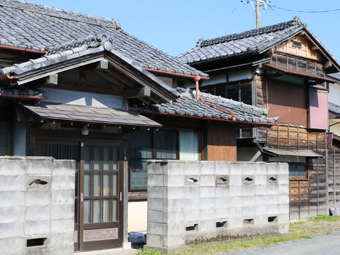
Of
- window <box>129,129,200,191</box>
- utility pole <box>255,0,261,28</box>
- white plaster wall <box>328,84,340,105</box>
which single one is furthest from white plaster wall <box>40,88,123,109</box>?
utility pole <box>255,0,261,28</box>

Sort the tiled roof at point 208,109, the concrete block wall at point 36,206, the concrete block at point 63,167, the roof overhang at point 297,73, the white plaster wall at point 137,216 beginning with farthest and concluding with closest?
the roof overhang at point 297,73 → the white plaster wall at point 137,216 → the tiled roof at point 208,109 → the concrete block at point 63,167 → the concrete block wall at point 36,206

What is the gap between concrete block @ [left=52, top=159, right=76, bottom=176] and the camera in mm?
9688

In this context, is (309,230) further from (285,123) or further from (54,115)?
(54,115)

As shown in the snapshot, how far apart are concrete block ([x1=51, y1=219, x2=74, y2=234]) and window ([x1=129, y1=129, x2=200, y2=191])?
446cm

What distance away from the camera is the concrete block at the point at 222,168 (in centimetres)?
1271

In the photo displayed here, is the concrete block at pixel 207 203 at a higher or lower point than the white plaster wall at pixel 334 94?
lower

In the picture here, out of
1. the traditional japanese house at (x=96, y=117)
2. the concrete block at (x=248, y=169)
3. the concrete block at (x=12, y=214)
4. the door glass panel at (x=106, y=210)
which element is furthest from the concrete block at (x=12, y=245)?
the concrete block at (x=248, y=169)

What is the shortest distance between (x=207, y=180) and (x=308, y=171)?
11.2 metres

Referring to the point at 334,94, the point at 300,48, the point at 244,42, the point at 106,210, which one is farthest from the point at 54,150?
the point at 334,94

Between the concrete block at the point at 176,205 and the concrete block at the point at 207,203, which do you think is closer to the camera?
the concrete block at the point at 176,205

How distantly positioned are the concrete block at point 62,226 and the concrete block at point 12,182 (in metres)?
0.94

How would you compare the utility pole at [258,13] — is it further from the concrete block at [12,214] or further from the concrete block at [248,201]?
the concrete block at [12,214]

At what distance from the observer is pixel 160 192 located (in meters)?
11.8

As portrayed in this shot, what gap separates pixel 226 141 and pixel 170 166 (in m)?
4.88
